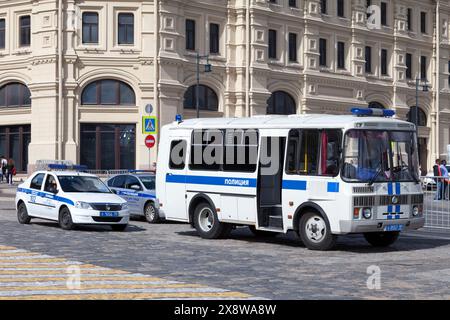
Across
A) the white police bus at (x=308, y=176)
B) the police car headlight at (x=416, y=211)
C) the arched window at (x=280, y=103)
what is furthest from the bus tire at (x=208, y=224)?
the arched window at (x=280, y=103)

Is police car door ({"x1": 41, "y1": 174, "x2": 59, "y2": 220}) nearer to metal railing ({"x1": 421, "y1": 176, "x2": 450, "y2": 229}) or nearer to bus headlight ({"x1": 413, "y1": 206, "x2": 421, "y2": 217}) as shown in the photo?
bus headlight ({"x1": 413, "y1": 206, "x2": 421, "y2": 217})

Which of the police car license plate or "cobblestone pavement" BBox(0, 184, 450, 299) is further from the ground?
the police car license plate

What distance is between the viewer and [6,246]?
17.7 m

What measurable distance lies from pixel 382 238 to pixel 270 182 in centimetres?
286

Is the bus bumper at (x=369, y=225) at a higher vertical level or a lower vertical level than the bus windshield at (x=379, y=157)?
lower

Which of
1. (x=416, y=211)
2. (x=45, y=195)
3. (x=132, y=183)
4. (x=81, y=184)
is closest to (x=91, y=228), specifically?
(x=81, y=184)

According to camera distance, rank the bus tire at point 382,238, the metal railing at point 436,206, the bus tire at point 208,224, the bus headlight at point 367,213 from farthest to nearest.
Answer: the metal railing at point 436,206 < the bus tire at point 208,224 < the bus tire at point 382,238 < the bus headlight at point 367,213

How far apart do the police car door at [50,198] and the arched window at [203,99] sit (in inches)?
1037

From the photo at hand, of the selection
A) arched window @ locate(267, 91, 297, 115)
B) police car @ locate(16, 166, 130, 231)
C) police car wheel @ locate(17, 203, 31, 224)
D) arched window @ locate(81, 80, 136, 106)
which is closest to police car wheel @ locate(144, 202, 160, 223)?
police car @ locate(16, 166, 130, 231)

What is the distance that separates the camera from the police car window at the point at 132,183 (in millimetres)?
27641

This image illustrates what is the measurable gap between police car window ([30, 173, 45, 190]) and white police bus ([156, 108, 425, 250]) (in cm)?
489

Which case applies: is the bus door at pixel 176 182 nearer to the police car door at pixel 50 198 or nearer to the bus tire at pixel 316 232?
the police car door at pixel 50 198

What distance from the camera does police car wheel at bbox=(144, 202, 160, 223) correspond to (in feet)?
86.7
